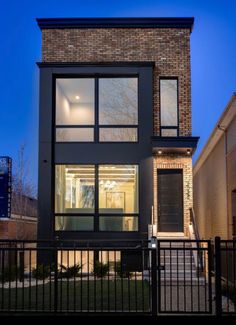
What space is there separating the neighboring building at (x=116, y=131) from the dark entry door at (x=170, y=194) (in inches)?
1.5

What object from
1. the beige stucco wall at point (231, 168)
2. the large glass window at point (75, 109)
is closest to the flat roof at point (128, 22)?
the large glass window at point (75, 109)

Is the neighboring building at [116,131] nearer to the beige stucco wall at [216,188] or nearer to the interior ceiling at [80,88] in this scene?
the interior ceiling at [80,88]

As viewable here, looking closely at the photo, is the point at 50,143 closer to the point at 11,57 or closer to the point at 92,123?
the point at 92,123

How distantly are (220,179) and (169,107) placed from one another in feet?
11.5

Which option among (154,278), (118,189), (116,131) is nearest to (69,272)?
(154,278)

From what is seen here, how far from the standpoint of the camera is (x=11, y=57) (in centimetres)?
12100

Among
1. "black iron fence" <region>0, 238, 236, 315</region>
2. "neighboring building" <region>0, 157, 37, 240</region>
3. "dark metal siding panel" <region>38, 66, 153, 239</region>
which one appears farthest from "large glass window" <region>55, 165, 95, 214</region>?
"black iron fence" <region>0, 238, 236, 315</region>

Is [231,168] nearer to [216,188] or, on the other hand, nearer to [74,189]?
[216,188]

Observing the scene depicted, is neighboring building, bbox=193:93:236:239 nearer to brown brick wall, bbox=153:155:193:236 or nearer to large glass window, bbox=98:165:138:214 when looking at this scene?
brown brick wall, bbox=153:155:193:236

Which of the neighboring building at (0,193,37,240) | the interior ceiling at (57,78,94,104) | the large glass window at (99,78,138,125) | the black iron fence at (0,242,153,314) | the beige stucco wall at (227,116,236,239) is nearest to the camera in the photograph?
the black iron fence at (0,242,153,314)

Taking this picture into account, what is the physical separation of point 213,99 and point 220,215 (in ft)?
446

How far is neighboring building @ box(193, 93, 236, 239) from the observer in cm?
1630

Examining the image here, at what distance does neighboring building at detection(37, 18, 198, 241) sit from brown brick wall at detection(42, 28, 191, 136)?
40 millimetres

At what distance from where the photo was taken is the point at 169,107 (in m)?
20.2
